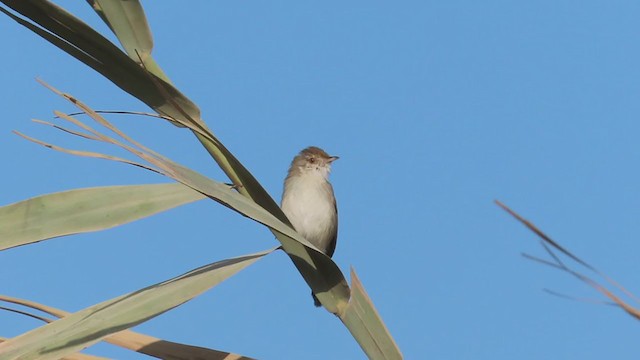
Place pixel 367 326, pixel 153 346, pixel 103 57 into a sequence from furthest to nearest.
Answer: pixel 153 346, pixel 103 57, pixel 367 326

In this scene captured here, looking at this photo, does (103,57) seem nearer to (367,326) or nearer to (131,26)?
(131,26)

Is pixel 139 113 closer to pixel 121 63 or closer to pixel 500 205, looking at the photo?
pixel 121 63

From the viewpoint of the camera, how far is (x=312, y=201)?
7359 mm

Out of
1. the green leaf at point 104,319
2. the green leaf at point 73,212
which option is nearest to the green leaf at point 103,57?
the green leaf at point 73,212

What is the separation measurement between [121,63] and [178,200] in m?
0.39

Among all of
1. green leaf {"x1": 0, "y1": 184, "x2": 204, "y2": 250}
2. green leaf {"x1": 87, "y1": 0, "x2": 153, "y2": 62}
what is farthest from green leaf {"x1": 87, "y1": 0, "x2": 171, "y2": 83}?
green leaf {"x1": 0, "y1": 184, "x2": 204, "y2": 250}

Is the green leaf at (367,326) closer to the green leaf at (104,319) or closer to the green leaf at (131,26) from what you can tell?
the green leaf at (104,319)

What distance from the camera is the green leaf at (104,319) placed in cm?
204

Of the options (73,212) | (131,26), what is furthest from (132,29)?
(73,212)

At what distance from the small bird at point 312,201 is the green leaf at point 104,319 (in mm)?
4901

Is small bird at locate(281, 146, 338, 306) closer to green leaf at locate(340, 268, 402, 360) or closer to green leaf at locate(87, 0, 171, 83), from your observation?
green leaf at locate(87, 0, 171, 83)

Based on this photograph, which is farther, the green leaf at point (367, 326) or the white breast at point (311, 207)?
the white breast at point (311, 207)

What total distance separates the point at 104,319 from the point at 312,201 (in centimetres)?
530

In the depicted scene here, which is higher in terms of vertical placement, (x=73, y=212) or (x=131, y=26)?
(x=131, y=26)
